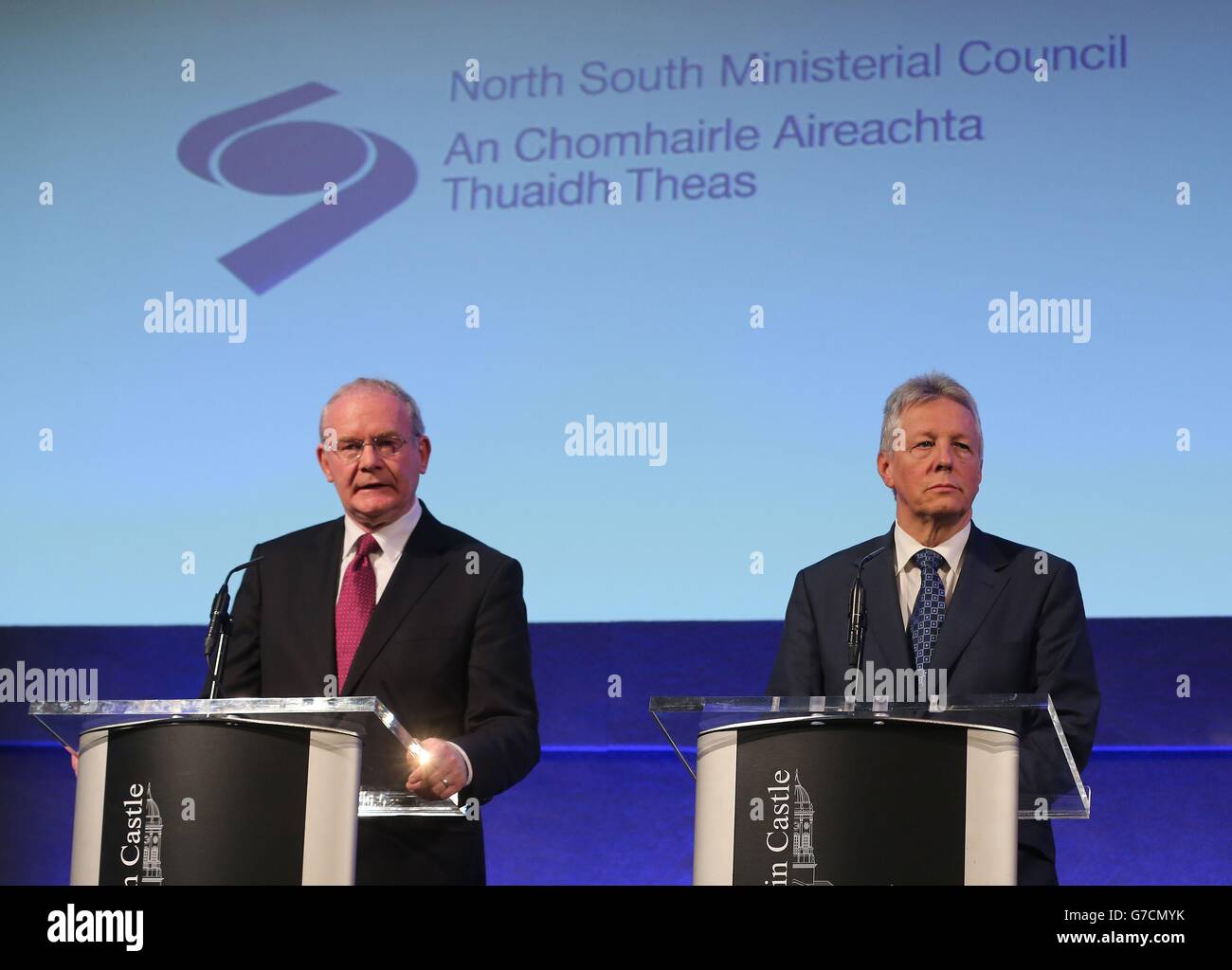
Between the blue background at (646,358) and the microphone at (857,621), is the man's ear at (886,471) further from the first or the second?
the blue background at (646,358)

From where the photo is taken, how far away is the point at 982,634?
3.46 meters

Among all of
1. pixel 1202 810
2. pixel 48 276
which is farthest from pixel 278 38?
pixel 1202 810

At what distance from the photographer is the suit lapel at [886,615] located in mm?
3555

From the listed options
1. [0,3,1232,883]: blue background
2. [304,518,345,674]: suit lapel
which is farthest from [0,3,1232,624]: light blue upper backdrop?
[304,518,345,674]: suit lapel

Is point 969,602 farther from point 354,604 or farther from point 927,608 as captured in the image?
point 354,604

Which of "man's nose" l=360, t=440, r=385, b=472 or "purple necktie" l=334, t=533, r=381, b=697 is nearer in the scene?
"purple necktie" l=334, t=533, r=381, b=697

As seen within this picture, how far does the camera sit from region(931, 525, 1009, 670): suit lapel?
137 inches

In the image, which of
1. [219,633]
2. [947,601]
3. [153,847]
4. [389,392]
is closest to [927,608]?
[947,601]

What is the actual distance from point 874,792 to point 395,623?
1.47 metres

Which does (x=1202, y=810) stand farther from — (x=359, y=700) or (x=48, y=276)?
(x=48, y=276)

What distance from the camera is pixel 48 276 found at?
5.67 meters

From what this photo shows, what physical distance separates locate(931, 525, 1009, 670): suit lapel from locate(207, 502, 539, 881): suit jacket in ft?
3.04

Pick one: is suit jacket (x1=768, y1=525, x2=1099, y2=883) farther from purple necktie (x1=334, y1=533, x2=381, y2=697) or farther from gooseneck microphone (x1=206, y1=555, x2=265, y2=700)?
gooseneck microphone (x1=206, y1=555, x2=265, y2=700)

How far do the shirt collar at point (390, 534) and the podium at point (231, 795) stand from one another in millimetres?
1099
